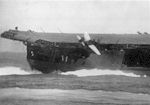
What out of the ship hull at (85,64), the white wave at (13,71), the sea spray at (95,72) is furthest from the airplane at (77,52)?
the white wave at (13,71)

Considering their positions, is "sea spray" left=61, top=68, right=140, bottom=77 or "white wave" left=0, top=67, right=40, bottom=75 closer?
"white wave" left=0, top=67, right=40, bottom=75

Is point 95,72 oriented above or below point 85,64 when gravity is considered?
below

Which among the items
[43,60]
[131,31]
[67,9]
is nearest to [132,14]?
[131,31]

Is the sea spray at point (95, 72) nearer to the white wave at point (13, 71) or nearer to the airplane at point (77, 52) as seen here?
the airplane at point (77, 52)

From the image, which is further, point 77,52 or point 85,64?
point 85,64

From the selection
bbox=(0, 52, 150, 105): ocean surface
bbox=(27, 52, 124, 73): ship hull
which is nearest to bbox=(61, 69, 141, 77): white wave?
bbox=(27, 52, 124, 73): ship hull

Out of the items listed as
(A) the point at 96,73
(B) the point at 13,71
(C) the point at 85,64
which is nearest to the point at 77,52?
(C) the point at 85,64

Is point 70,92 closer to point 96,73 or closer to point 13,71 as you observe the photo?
point 13,71

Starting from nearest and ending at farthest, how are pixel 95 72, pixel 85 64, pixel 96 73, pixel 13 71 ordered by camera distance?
pixel 13 71 < pixel 96 73 < pixel 85 64 < pixel 95 72

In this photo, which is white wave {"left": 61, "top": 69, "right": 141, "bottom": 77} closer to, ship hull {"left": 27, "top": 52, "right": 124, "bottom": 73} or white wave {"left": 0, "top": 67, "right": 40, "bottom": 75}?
ship hull {"left": 27, "top": 52, "right": 124, "bottom": 73}

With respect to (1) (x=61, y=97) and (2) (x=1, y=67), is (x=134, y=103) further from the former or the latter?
(2) (x=1, y=67)
